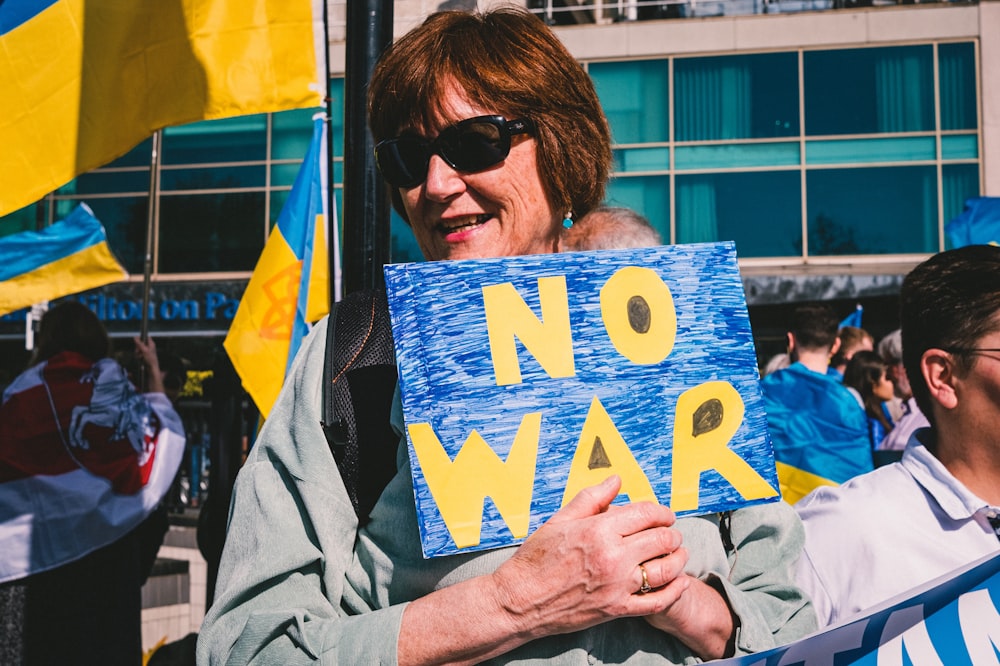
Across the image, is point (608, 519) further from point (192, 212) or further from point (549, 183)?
point (192, 212)

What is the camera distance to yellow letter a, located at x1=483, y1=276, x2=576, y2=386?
1.47m

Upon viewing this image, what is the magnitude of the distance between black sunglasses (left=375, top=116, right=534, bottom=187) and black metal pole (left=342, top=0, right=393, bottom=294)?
2.99 ft

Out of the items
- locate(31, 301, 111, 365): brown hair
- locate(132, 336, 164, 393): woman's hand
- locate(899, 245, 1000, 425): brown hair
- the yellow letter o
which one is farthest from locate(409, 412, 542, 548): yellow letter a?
locate(132, 336, 164, 393): woman's hand

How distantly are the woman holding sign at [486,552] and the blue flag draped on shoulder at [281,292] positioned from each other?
3.28 metres

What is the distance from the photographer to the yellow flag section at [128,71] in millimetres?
3340

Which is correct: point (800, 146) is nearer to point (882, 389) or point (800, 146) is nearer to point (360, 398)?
point (882, 389)

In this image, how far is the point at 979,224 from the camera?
6008mm

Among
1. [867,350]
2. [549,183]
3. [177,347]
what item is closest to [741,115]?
[867,350]

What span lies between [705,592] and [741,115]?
1450 cm

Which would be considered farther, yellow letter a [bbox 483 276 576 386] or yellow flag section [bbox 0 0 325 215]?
yellow flag section [bbox 0 0 325 215]

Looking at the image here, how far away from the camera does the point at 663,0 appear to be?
15320 millimetres

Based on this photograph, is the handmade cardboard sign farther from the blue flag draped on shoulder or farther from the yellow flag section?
the blue flag draped on shoulder

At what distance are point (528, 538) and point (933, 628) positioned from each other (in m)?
0.76

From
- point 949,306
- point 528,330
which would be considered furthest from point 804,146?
point 528,330
